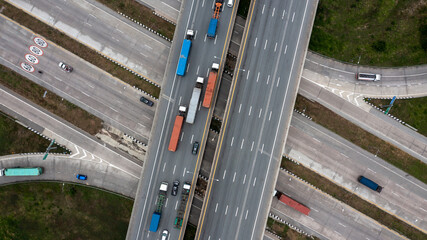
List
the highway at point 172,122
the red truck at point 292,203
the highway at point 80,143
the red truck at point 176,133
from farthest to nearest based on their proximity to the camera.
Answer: the highway at point 80,143
the red truck at point 292,203
the highway at point 172,122
the red truck at point 176,133

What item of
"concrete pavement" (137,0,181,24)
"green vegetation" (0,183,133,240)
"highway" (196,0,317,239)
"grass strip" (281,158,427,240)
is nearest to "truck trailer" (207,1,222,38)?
"highway" (196,0,317,239)

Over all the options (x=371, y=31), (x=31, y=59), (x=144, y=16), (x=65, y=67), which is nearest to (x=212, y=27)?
(x=144, y=16)

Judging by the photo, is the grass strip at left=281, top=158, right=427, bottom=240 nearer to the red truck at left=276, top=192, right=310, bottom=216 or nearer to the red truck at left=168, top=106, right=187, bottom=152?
the red truck at left=276, top=192, right=310, bottom=216

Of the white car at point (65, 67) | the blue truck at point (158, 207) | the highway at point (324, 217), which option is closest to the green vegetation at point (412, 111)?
the highway at point (324, 217)

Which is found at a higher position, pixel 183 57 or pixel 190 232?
pixel 183 57

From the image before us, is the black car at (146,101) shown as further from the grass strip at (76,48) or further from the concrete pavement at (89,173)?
the concrete pavement at (89,173)

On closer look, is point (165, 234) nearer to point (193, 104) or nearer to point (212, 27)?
point (193, 104)
